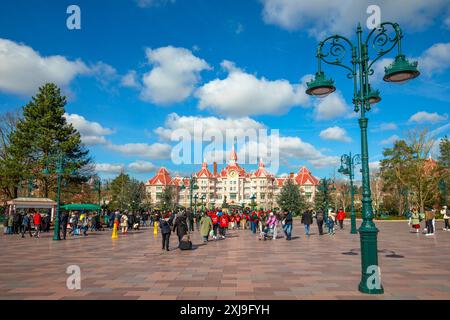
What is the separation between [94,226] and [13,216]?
6.18 m

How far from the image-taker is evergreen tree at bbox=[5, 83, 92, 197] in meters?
35.2

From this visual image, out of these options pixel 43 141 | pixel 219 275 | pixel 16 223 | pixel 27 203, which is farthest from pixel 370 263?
pixel 43 141

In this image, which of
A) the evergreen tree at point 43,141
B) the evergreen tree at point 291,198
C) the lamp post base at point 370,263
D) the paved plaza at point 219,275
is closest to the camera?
the lamp post base at point 370,263

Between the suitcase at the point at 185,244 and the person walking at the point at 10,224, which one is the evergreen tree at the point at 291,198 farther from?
the suitcase at the point at 185,244

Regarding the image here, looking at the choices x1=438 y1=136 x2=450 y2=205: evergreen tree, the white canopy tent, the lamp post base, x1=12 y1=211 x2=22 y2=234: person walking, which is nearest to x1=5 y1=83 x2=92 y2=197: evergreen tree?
the white canopy tent

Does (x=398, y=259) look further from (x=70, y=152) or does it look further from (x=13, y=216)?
(x=70, y=152)

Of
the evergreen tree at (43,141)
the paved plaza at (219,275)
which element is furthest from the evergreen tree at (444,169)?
the evergreen tree at (43,141)

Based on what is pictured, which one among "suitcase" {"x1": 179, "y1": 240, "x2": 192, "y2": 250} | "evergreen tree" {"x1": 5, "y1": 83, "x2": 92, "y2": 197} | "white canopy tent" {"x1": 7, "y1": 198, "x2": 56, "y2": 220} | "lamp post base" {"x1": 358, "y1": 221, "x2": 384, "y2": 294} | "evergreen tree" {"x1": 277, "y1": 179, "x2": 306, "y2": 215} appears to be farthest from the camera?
"evergreen tree" {"x1": 277, "y1": 179, "x2": 306, "y2": 215}

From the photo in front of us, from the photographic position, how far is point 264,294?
698 centimetres

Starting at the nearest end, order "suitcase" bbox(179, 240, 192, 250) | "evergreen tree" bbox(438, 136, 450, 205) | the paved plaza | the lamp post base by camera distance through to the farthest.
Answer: the lamp post base, the paved plaza, "suitcase" bbox(179, 240, 192, 250), "evergreen tree" bbox(438, 136, 450, 205)

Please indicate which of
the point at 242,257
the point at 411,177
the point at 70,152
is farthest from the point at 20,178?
the point at 411,177

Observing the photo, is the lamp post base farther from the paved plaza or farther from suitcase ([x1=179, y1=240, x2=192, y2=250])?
suitcase ([x1=179, y1=240, x2=192, y2=250])

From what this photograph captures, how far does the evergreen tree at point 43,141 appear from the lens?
35.2 meters

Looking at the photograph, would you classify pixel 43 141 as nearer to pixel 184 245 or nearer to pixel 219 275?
pixel 184 245
